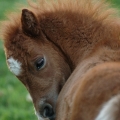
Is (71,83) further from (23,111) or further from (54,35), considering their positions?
(23,111)

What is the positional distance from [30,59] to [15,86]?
378 centimetres

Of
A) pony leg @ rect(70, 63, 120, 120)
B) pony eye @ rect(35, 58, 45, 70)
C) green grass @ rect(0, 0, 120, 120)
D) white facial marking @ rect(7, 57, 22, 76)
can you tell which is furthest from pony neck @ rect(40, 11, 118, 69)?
green grass @ rect(0, 0, 120, 120)

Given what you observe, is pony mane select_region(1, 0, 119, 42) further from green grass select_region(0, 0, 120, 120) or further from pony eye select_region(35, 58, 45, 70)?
green grass select_region(0, 0, 120, 120)

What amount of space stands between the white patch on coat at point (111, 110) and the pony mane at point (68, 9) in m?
1.54

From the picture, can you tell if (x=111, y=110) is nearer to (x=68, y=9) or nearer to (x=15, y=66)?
(x=15, y=66)

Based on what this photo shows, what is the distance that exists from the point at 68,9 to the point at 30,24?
0.42 metres

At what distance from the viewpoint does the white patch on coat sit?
498cm

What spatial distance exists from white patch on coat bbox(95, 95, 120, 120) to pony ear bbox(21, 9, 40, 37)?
1635mm

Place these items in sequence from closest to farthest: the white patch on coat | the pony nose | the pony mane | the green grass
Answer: the white patch on coat < the pony nose < the pony mane < the green grass

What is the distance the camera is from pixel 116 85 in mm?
5133

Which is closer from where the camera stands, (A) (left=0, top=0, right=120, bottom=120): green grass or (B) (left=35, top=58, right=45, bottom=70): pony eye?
(B) (left=35, top=58, right=45, bottom=70): pony eye

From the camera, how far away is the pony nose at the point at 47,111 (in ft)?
20.7

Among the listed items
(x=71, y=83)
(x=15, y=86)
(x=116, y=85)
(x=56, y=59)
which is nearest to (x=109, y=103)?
(x=116, y=85)

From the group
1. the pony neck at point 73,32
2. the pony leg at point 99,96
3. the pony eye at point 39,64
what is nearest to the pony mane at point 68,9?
the pony neck at point 73,32
